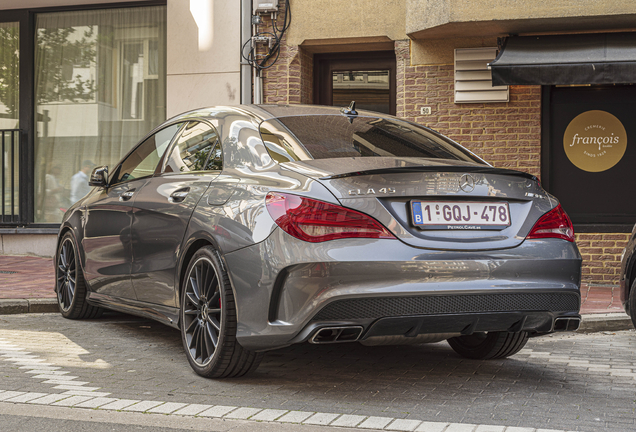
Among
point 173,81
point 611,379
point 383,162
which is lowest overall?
point 611,379

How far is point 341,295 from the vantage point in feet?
12.4

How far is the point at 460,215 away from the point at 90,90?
10187mm

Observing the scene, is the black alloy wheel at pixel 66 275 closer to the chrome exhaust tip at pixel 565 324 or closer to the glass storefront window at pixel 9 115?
the chrome exhaust tip at pixel 565 324

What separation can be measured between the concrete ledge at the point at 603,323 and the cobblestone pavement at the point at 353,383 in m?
0.69

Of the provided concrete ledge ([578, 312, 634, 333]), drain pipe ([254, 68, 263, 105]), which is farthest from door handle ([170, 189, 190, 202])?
drain pipe ([254, 68, 263, 105])

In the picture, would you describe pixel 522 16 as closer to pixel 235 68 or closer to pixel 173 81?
pixel 235 68

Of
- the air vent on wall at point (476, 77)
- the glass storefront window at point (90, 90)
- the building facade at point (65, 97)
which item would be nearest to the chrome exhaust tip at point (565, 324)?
the air vent on wall at point (476, 77)

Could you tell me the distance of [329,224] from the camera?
3848 millimetres

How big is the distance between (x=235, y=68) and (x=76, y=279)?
5.67 meters

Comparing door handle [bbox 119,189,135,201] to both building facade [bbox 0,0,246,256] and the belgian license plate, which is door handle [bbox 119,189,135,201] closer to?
the belgian license plate

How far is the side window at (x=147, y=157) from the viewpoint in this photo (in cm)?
574

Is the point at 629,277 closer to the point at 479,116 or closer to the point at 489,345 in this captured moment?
the point at 489,345

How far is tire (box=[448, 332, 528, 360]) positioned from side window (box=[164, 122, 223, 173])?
205 centimetres

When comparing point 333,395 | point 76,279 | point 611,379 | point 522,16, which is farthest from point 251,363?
point 522,16
